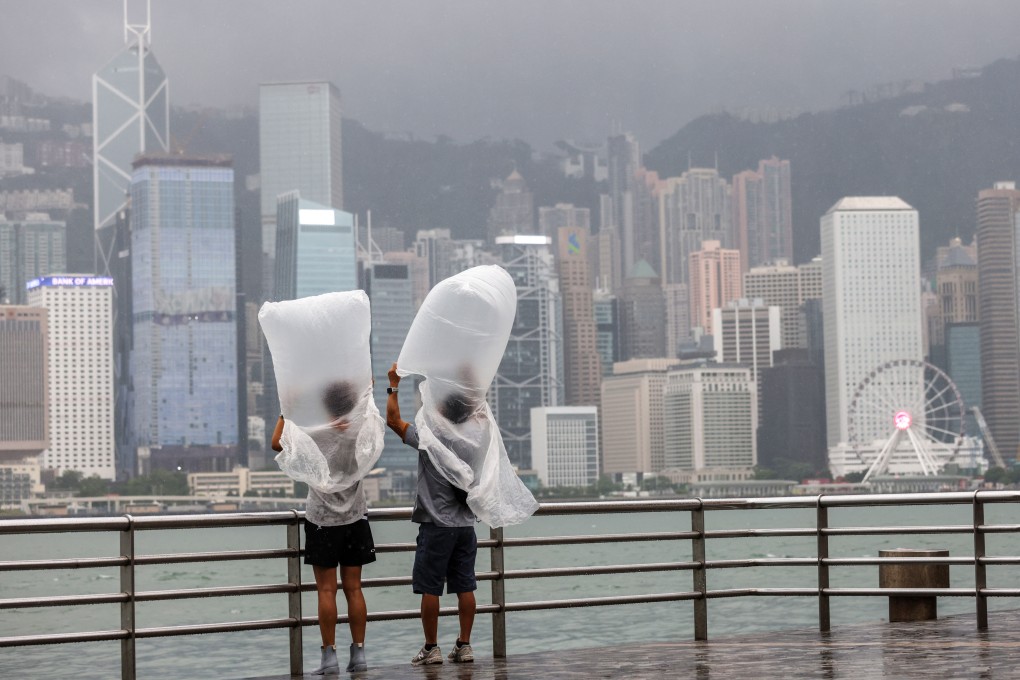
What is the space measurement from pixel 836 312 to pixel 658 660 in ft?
563

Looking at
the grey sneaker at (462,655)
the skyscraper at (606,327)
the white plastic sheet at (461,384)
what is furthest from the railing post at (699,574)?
the skyscraper at (606,327)

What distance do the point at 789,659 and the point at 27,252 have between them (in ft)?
606

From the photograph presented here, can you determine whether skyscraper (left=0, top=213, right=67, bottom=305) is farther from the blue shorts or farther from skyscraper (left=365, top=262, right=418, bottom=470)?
the blue shorts

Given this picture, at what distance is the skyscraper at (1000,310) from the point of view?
161625 mm

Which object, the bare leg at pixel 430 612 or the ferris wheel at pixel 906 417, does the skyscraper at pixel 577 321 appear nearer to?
the ferris wheel at pixel 906 417

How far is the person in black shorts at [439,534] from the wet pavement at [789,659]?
42cm

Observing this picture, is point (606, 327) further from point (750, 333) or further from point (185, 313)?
point (185, 313)

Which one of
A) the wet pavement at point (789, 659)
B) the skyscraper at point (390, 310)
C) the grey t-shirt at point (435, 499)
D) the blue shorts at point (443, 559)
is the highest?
the skyscraper at point (390, 310)

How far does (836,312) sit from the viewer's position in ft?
573

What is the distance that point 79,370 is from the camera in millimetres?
167375

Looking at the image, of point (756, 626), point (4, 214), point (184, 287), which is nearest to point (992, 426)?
point (184, 287)

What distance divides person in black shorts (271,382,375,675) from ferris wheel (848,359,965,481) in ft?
344

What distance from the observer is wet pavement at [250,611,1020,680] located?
7160mm

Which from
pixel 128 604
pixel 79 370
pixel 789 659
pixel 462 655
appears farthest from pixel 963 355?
pixel 128 604
